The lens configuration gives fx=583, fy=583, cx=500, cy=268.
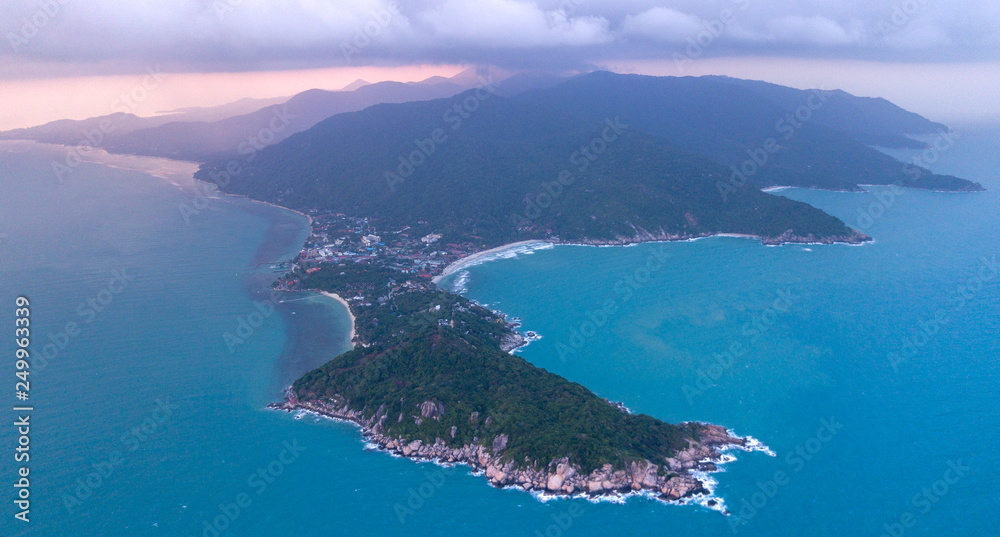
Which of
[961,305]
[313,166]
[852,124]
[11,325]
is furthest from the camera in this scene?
[852,124]

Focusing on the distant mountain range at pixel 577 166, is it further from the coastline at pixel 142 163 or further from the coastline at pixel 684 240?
the coastline at pixel 142 163

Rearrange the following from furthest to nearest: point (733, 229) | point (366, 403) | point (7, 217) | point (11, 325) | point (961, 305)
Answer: point (7, 217) < point (733, 229) < point (961, 305) < point (11, 325) < point (366, 403)

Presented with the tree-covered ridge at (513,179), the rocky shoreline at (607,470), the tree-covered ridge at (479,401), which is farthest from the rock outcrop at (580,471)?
the tree-covered ridge at (513,179)

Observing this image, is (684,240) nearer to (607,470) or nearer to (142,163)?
(607,470)

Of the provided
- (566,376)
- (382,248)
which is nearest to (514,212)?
(382,248)

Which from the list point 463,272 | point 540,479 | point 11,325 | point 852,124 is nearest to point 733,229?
point 463,272

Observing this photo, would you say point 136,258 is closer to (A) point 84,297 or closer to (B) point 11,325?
(A) point 84,297
